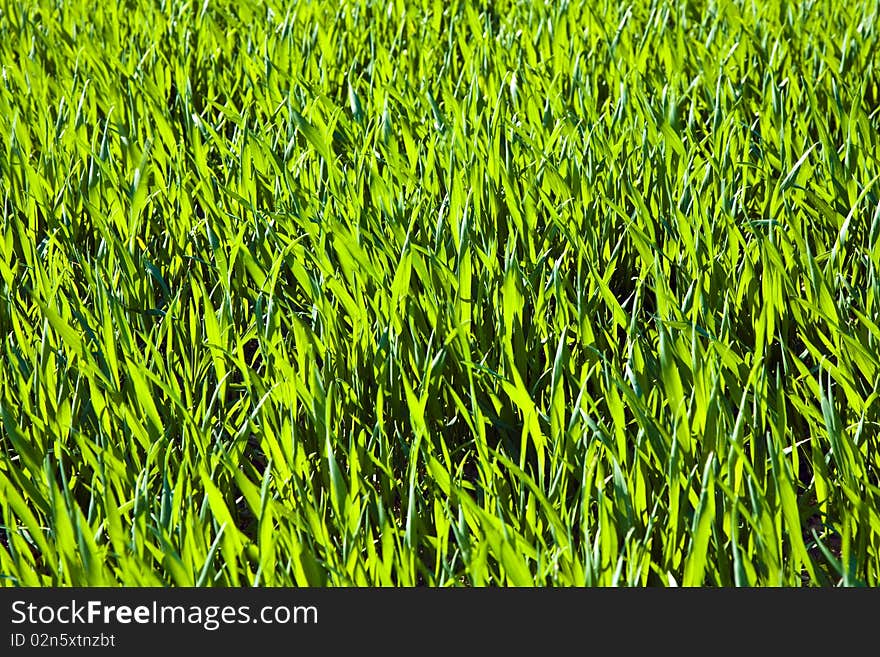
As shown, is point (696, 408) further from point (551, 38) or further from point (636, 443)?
point (551, 38)

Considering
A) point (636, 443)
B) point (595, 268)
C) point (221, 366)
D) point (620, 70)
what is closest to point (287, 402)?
point (221, 366)

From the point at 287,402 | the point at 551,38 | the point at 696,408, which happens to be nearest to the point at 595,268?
the point at 696,408

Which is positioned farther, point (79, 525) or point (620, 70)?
point (620, 70)

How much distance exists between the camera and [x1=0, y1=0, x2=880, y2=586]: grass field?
3.57ft

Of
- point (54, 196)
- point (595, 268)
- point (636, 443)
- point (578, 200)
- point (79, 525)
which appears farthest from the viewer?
point (54, 196)

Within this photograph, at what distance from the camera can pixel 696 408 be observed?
121cm

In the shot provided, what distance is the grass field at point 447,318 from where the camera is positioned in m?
1.09

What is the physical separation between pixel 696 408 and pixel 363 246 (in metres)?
0.61

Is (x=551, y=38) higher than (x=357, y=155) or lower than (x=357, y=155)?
higher

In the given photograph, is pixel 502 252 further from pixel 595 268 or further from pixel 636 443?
pixel 636 443

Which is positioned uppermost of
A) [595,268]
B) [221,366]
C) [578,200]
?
[578,200]

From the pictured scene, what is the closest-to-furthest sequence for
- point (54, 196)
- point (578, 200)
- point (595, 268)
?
point (595, 268) < point (578, 200) < point (54, 196)

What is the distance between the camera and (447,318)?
1433 millimetres

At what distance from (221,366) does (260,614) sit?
18.1 inches
